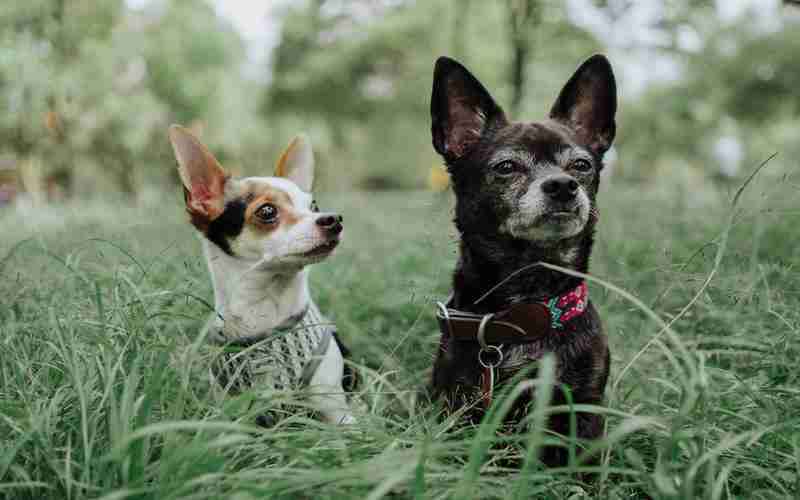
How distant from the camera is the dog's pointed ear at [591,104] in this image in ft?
7.57

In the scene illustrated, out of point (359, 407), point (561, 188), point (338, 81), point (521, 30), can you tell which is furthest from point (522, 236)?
point (338, 81)

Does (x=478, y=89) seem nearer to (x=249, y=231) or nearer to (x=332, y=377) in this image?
(x=249, y=231)

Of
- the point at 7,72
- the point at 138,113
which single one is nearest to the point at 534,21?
the point at 7,72

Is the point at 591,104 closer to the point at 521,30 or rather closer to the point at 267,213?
the point at 267,213

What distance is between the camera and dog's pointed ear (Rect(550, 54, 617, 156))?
2.31 meters

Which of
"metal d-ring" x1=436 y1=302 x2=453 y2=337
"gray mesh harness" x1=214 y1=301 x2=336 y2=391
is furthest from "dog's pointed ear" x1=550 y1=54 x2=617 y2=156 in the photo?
"gray mesh harness" x1=214 y1=301 x2=336 y2=391

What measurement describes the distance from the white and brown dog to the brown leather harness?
53cm

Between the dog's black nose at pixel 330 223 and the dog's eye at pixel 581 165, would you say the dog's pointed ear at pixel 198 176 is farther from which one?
the dog's eye at pixel 581 165

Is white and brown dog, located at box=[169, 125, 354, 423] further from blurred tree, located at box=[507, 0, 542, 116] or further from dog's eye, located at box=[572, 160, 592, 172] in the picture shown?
blurred tree, located at box=[507, 0, 542, 116]

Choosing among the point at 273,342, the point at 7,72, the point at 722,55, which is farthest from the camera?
the point at 722,55

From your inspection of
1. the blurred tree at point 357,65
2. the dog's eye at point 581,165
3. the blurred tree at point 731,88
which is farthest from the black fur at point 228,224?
the blurred tree at point 357,65

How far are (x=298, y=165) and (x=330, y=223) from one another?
62cm

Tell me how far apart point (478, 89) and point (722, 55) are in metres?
26.1

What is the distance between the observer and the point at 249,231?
7.68ft
